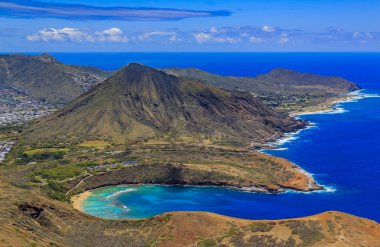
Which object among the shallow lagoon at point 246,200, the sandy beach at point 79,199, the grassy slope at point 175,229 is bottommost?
the sandy beach at point 79,199

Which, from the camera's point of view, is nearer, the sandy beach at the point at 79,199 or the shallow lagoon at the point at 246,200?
the shallow lagoon at the point at 246,200

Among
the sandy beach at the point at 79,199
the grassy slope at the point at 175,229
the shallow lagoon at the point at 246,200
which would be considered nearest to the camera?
the grassy slope at the point at 175,229

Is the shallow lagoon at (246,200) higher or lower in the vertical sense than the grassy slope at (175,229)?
lower

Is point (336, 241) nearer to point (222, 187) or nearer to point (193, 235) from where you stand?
point (193, 235)

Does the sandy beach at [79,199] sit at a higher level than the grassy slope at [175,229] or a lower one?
lower

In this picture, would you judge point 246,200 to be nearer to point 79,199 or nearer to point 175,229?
point 79,199

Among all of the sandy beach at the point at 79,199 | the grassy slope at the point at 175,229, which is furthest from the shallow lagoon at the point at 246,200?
the grassy slope at the point at 175,229

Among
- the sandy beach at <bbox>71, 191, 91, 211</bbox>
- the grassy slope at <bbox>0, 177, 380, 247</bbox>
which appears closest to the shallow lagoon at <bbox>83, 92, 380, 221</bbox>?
the sandy beach at <bbox>71, 191, 91, 211</bbox>

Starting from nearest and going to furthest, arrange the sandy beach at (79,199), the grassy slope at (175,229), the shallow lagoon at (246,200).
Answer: the grassy slope at (175,229) → the shallow lagoon at (246,200) → the sandy beach at (79,199)

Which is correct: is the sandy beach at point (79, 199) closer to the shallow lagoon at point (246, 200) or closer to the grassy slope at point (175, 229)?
the shallow lagoon at point (246, 200)
